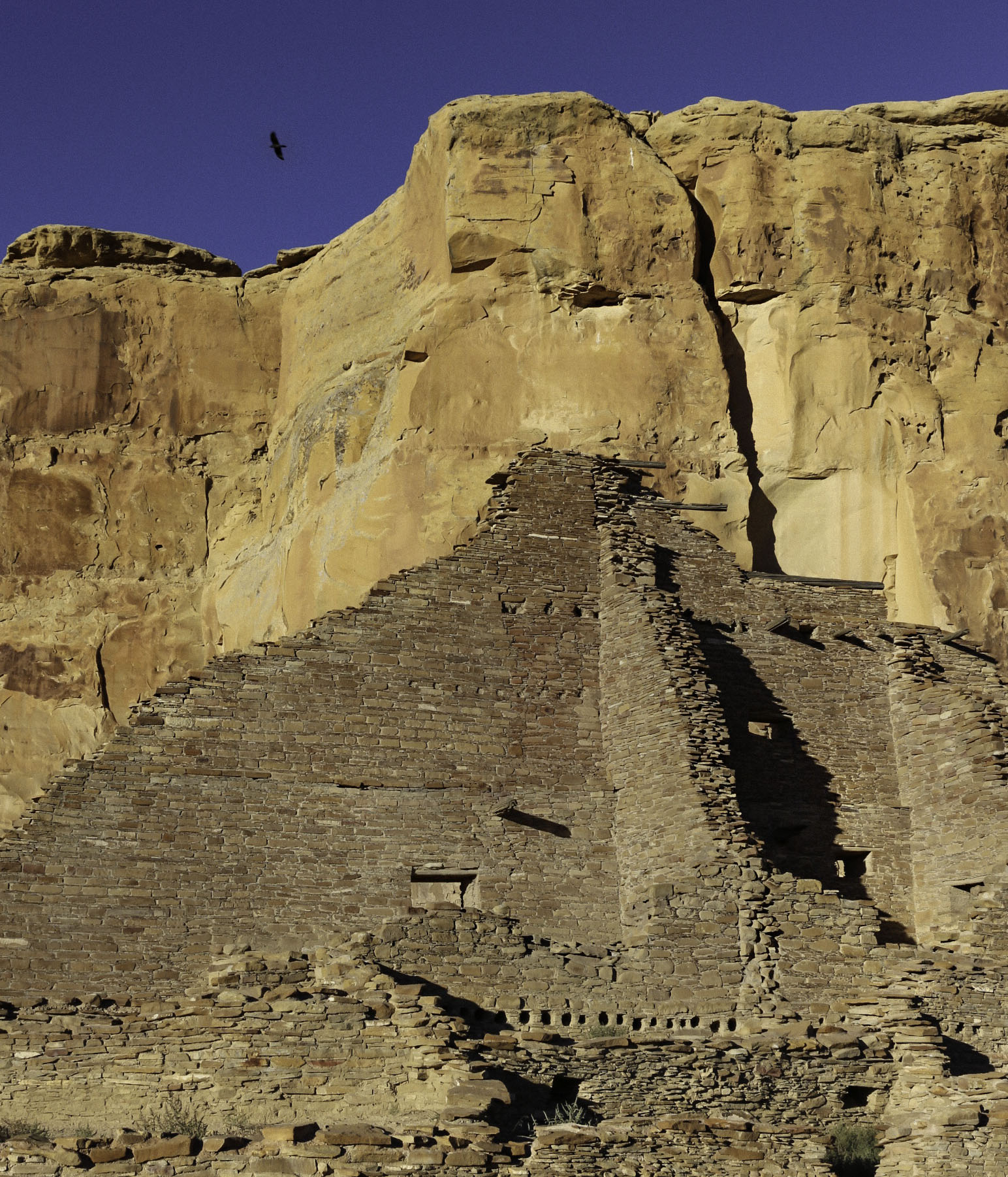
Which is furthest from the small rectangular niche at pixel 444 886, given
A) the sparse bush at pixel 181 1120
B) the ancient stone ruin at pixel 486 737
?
the sparse bush at pixel 181 1120

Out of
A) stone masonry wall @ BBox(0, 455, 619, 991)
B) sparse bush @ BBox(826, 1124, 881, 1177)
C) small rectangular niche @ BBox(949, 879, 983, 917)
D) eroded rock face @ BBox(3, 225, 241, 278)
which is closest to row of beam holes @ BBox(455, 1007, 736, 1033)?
sparse bush @ BBox(826, 1124, 881, 1177)

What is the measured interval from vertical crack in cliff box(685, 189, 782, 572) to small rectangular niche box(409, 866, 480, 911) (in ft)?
25.0

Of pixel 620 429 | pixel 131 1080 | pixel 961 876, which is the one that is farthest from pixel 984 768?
pixel 131 1080

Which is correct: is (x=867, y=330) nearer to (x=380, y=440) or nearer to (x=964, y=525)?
(x=964, y=525)

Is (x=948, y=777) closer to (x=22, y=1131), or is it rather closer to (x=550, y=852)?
(x=550, y=852)

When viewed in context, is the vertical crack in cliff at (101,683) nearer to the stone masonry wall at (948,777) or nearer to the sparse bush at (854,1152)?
the stone masonry wall at (948,777)

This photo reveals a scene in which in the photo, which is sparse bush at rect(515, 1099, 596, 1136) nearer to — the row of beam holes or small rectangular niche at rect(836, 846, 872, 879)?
the row of beam holes

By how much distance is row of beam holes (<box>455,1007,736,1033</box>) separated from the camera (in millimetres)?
17469

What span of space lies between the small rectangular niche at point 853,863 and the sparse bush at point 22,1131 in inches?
429

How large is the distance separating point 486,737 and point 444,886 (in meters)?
1.96

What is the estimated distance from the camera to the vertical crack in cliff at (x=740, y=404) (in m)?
26.3

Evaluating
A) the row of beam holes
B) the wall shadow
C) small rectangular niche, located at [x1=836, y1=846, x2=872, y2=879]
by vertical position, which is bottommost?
the row of beam holes

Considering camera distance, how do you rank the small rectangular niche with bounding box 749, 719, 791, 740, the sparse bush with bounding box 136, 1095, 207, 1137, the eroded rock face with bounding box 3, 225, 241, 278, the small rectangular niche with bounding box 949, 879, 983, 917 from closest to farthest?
the sparse bush with bounding box 136, 1095, 207, 1137, the small rectangular niche with bounding box 949, 879, 983, 917, the small rectangular niche with bounding box 749, 719, 791, 740, the eroded rock face with bounding box 3, 225, 241, 278

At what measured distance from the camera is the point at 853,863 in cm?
2277
